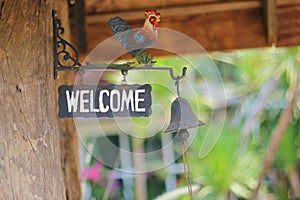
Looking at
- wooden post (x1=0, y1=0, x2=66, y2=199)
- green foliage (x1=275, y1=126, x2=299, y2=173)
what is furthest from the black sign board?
green foliage (x1=275, y1=126, x2=299, y2=173)

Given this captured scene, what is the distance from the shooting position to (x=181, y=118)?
1.53 m

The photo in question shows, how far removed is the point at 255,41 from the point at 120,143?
3.74 m

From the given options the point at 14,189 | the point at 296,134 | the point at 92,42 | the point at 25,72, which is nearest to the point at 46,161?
the point at 14,189

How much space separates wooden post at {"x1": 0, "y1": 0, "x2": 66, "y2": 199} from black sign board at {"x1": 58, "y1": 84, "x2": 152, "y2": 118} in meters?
0.08

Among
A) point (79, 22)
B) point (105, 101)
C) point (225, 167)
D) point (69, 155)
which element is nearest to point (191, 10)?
point (79, 22)

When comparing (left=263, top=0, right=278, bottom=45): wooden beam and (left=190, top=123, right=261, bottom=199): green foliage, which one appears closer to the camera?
(left=263, top=0, right=278, bottom=45): wooden beam

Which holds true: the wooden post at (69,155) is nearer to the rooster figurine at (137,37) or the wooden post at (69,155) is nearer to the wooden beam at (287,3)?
the rooster figurine at (137,37)

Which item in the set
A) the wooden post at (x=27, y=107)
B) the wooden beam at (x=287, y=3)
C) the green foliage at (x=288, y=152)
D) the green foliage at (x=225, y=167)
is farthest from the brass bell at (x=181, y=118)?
the green foliage at (x=288, y=152)

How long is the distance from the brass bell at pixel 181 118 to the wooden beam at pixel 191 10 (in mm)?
730

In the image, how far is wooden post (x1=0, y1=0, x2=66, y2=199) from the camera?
54.7 inches

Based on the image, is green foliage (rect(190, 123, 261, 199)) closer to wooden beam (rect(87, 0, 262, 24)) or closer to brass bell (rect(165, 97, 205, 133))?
wooden beam (rect(87, 0, 262, 24))

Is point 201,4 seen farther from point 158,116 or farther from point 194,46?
point 158,116

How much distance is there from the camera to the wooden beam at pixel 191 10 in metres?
2.20

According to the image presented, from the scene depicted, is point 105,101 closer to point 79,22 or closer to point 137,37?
point 137,37
